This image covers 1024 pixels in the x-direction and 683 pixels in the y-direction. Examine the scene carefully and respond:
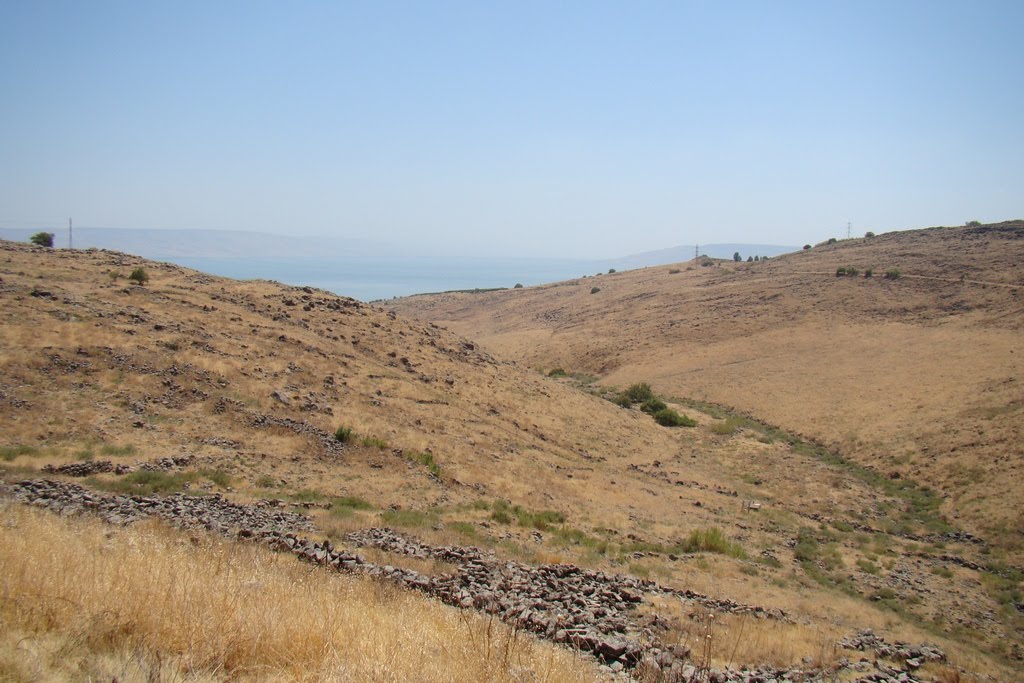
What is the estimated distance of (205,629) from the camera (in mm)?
4723

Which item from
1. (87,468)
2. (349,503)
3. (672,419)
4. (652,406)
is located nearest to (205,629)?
(349,503)

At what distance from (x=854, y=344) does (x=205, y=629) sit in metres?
46.1

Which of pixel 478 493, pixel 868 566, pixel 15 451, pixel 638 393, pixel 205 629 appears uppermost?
pixel 205 629

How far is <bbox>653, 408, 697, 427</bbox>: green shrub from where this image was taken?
32188 millimetres

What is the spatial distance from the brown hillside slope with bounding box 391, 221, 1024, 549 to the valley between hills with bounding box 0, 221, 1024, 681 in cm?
26

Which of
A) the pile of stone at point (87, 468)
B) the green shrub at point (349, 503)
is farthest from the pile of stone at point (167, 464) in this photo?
the green shrub at point (349, 503)

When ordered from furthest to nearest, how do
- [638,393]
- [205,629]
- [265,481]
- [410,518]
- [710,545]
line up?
1. [638,393]
2. [710,545]
3. [265,481]
4. [410,518]
5. [205,629]

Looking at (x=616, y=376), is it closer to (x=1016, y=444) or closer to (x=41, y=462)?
(x=1016, y=444)

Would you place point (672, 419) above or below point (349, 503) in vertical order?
below

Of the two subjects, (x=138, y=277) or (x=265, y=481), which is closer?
(x=265, y=481)

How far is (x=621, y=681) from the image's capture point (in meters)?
6.12

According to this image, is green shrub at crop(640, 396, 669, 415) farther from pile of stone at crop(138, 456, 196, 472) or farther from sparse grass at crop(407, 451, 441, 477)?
pile of stone at crop(138, 456, 196, 472)

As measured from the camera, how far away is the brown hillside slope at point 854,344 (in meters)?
24.2

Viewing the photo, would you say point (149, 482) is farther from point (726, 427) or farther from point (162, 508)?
point (726, 427)
